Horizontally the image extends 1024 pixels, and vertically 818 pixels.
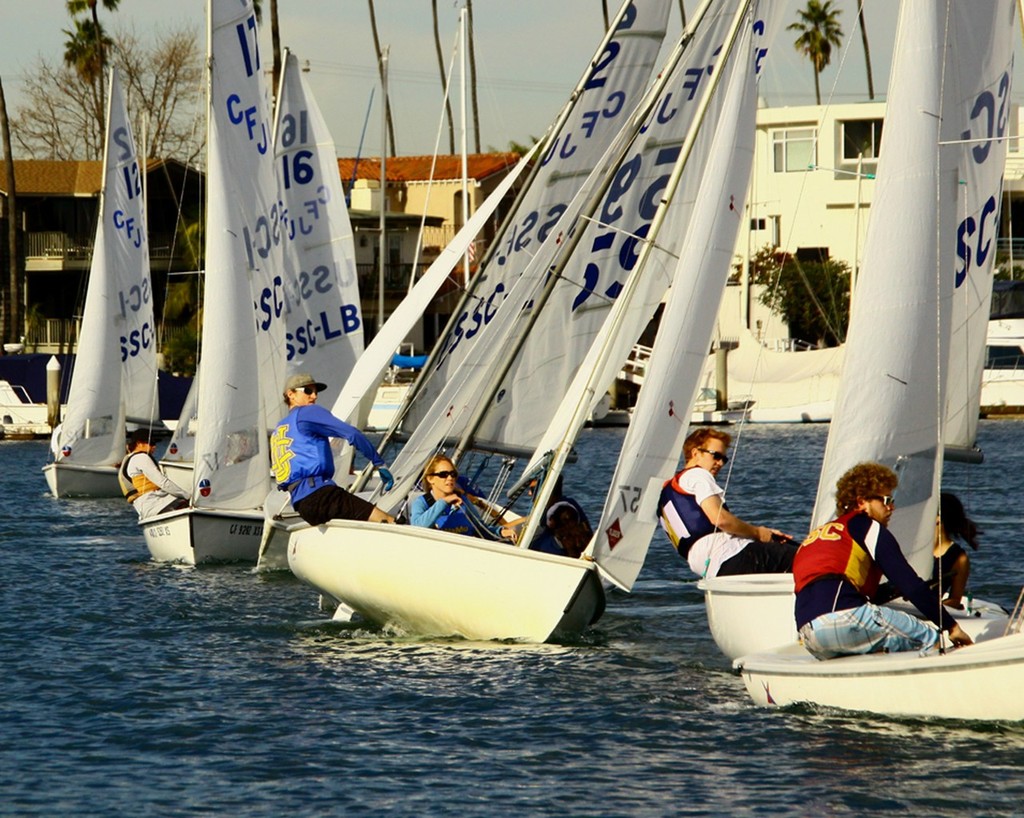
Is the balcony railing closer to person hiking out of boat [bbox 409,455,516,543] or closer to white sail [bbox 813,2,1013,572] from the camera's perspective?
person hiking out of boat [bbox 409,455,516,543]

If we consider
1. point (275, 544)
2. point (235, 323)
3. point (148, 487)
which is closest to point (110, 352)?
point (148, 487)

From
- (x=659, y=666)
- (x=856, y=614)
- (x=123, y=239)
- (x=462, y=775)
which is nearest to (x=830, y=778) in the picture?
(x=856, y=614)

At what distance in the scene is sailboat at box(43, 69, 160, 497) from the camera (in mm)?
28922

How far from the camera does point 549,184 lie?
1669 centimetres

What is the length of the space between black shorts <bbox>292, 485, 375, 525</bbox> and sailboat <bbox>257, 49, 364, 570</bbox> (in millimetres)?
8778

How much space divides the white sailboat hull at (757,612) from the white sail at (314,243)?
11.3 m

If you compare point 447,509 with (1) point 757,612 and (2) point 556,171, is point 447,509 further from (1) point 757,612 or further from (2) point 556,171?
(2) point 556,171

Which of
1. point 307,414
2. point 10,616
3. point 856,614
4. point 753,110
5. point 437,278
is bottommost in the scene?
point 10,616

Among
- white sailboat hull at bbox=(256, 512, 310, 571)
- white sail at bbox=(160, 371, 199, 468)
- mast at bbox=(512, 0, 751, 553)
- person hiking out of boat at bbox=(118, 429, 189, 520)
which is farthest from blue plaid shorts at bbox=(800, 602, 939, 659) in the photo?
white sail at bbox=(160, 371, 199, 468)

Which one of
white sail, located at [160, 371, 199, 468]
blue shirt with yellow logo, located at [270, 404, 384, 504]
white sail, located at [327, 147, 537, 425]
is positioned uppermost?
white sail, located at [327, 147, 537, 425]

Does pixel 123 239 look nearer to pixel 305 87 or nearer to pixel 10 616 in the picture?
pixel 305 87

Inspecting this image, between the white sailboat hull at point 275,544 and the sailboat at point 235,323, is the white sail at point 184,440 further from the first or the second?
the white sailboat hull at point 275,544

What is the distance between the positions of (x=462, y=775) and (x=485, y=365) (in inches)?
280

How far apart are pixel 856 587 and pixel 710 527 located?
2.59 meters
